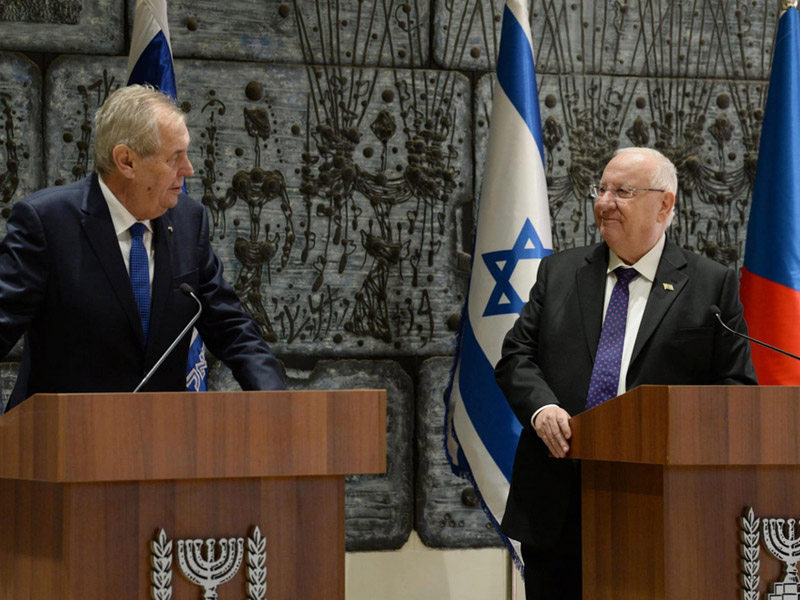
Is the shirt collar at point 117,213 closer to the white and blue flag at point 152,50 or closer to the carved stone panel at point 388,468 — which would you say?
the white and blue flag at point 152,50

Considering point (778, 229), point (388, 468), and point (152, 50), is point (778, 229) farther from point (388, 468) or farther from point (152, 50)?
point (152, 50)

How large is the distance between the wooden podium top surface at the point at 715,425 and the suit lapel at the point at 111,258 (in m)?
1.23

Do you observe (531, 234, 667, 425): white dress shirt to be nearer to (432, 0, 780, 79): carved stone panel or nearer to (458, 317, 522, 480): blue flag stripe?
(458, 317, 522, 480): blue flag stripe

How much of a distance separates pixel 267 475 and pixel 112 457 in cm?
29

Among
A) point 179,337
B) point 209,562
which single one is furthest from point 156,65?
point 209,562

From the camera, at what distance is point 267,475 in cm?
189

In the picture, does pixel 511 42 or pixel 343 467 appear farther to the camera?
pixel 511 42

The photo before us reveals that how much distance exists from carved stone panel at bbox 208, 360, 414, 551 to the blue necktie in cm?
146

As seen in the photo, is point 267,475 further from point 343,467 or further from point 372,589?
point 372,589

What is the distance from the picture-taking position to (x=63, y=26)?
3.87 meters

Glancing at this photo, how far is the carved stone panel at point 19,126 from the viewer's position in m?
3.80

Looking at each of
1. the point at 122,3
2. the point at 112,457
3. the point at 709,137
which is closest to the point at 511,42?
the point at 709,137

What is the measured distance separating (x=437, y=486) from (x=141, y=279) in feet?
6.30

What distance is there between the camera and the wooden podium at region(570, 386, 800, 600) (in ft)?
6.64
